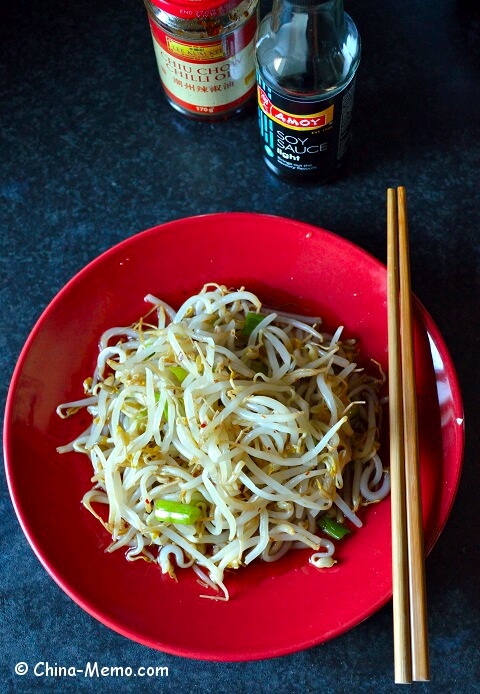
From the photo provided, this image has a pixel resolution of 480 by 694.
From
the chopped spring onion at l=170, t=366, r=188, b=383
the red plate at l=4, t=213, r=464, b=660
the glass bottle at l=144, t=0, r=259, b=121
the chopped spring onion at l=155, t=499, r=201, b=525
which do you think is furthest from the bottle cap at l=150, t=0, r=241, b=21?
the chopped spring onion at l=155, t=499, r=201, b=525

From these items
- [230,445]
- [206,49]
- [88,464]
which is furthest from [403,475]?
[206,49]

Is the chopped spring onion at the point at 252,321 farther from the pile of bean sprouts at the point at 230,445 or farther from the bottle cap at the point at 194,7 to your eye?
the bottle cap at the point at 194,7

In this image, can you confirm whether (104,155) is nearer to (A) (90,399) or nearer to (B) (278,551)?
(A) (90,399)

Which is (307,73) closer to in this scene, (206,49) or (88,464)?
(206,49)

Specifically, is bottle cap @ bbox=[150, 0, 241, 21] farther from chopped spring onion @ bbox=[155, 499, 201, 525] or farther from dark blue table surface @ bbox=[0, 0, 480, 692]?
chopped spring onion @ bbox=[155, 499, 201, 525]

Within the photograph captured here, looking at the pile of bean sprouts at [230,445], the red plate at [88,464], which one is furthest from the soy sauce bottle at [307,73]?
the pile of bean sprouts at [230,445]
